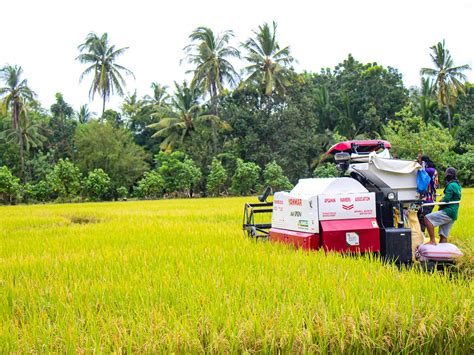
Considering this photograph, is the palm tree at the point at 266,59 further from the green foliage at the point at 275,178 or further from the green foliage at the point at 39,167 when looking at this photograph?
the green foliage at the point at 39,167

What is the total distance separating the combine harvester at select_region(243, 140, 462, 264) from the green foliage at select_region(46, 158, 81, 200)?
21.9 m

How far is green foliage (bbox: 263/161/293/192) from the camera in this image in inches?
1056

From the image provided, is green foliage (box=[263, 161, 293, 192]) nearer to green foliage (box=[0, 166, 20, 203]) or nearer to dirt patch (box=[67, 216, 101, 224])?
green foliage (box=[0, 166, 20, 203])

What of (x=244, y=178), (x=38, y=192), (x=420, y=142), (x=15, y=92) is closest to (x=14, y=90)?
(x=15, y=92)

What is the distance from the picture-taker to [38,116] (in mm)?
37312

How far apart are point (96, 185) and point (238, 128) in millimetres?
9725

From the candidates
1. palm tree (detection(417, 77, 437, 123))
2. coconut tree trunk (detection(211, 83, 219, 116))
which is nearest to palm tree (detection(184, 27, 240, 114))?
coconut tree trunk (detection(211, 83, 219, 116))

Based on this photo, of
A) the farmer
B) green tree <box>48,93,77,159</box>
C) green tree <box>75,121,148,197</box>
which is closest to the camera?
the farmer

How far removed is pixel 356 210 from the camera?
4.81 m

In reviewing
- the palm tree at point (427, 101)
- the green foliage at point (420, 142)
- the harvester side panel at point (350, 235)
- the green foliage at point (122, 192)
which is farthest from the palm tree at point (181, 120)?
the harvester side panel at point (350, 235)

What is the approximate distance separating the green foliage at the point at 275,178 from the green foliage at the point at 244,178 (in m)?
0.64

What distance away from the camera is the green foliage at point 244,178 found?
2680 centimetres

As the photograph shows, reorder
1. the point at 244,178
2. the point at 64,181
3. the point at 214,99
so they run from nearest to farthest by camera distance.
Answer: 1. the point at 64,181
2. the point at 244,178
3. the point at 214,99

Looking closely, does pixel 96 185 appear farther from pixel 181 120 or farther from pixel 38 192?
pixel 181 120
